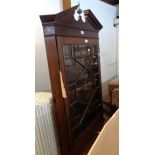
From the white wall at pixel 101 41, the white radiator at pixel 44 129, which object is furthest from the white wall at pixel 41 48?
the white radiator at pixel 44 129

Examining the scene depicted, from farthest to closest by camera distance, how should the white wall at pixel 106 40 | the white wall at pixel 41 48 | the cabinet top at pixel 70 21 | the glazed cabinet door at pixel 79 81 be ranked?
the white wall at pixel 106 40, the white wall at pixel 41 48, the glazed cabinet door at pixel 79 81, the cabinet top at pixel 70 21

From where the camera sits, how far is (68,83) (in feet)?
5.10

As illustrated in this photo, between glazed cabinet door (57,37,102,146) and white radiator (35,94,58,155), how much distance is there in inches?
6.4

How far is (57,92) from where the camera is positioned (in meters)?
1.40

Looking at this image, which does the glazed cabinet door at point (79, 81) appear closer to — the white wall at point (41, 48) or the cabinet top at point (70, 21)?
the cabinet top at point (70, 21)

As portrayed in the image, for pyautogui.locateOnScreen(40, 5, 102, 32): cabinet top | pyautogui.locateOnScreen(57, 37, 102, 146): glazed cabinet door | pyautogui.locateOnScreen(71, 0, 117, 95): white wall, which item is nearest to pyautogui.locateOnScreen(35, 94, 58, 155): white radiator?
pyautogui.locateOnScreen(57, 37, 102, 146): glazed cabinet door

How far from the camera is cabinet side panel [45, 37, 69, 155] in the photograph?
4.33ft

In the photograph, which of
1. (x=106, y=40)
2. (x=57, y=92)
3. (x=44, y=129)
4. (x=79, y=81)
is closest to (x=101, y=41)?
(x=106, y=40)

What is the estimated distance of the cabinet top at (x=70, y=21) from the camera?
126cm

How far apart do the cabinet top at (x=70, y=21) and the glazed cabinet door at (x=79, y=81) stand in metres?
0.12

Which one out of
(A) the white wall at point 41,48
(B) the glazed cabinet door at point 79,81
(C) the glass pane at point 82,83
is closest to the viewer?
(B) the glazed cabinet door at point 79,81
